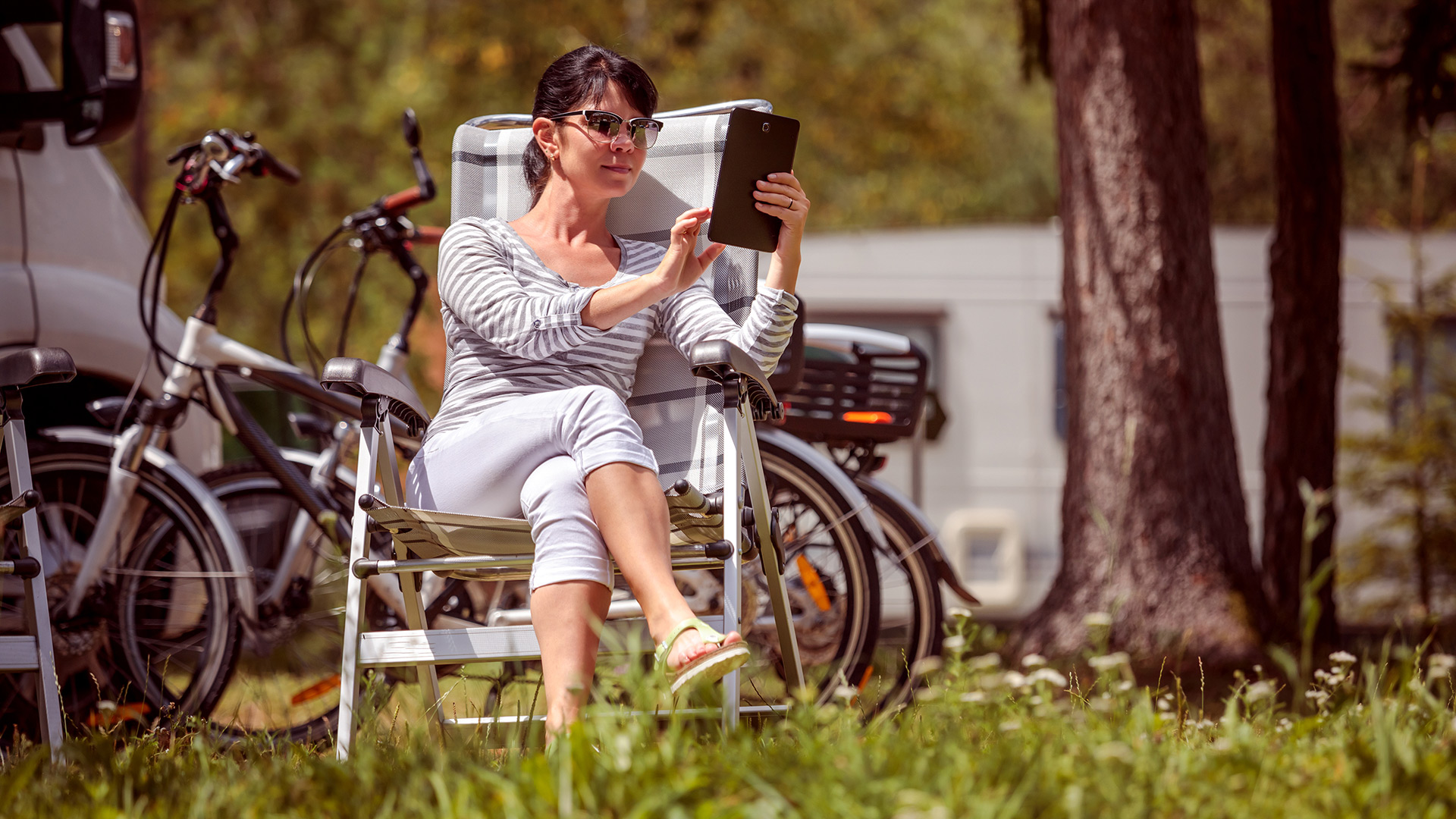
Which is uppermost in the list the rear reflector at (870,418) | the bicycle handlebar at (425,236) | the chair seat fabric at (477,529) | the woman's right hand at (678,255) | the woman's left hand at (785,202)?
the bicycle handlebar at (425,236)

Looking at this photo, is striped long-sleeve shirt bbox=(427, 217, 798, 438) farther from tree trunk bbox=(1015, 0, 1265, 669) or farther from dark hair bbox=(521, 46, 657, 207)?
tree trunk bbox=(1015, 0, 1265, 669)

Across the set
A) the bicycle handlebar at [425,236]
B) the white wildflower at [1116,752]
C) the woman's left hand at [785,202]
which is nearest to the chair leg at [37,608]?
the bicycle handlebar at [425,236]

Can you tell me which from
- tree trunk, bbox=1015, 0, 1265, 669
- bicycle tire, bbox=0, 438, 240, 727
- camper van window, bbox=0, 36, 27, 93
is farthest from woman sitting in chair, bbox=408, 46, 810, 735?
tree trunk, bbox=1015, 0, 1265, 669

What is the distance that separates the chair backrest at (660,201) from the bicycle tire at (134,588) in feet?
3.04

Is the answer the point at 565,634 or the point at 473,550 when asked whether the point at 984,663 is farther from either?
the point at 473,550

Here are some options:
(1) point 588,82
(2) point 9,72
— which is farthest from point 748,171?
(2) point 9,72

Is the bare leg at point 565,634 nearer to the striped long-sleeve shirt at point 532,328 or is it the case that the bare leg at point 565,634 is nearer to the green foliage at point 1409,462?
the striped long-sleeve shirt at point 532,328

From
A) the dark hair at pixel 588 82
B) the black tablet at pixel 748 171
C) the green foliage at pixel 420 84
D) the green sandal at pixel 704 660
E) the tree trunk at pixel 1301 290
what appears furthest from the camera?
the green foliage at pixel 420 84

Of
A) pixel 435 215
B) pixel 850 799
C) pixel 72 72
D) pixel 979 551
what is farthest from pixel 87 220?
pixel 435 215

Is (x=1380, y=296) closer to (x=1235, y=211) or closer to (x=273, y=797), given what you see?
(x=273, y=797)

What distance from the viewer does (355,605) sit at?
255cm

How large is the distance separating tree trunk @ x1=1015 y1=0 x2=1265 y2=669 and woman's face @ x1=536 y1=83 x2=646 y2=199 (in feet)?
6.65

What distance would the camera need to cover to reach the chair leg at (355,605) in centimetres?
240

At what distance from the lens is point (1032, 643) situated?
443cm
